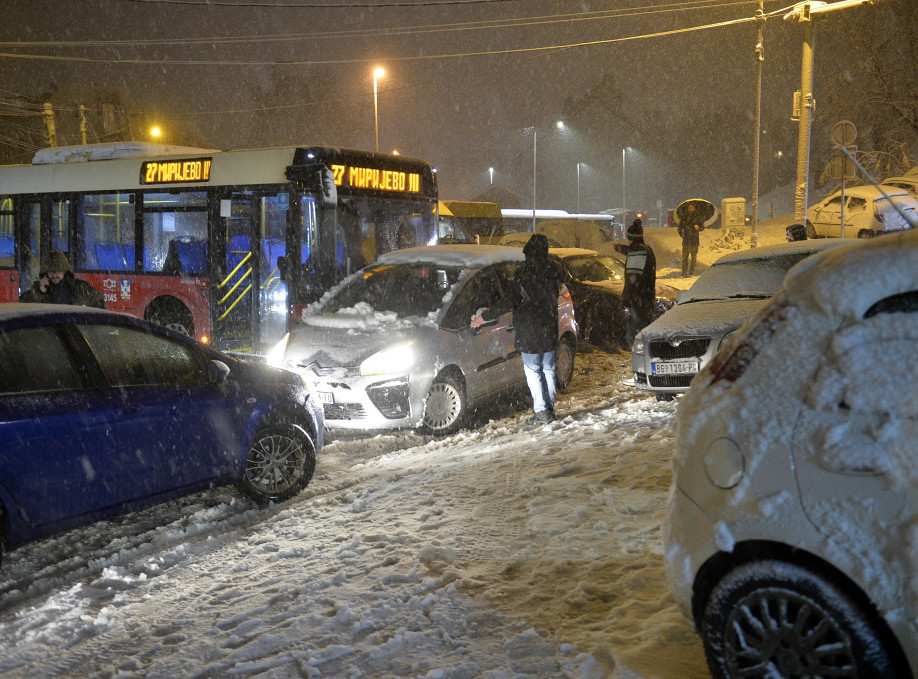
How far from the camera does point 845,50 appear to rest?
143 ft

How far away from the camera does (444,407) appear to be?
8562 mm

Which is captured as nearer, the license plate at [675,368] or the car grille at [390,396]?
the car grille at [390,396]

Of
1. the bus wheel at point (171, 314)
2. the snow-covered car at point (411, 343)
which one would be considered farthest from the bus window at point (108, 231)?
the snow-covered car at point (411, 343)

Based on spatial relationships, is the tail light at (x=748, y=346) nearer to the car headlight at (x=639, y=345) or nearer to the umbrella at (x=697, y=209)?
the car headlight at (x=639, y=345)

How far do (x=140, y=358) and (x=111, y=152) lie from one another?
1036 cm

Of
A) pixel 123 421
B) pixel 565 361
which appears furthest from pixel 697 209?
pixel 123 421

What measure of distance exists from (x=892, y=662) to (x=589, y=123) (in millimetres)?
86222

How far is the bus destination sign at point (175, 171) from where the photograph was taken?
42.6ft

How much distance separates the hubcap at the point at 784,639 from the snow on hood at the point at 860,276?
3.25ft

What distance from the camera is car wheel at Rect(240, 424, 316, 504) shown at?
6223 millimetres

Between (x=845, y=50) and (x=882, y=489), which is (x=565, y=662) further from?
(x=845, y=50)

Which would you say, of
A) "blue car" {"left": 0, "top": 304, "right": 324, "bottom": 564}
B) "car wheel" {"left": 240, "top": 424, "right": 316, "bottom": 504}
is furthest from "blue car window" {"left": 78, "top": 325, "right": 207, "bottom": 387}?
"car wheel" {"left": 240, "top": 424, "right": 316, "bottom": 504}

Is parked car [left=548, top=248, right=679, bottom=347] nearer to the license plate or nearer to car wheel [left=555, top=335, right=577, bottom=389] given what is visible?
car wheel [left=555, top=335, right=577, bottom=389]

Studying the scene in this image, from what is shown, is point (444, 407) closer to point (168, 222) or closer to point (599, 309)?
point (599, 309)
